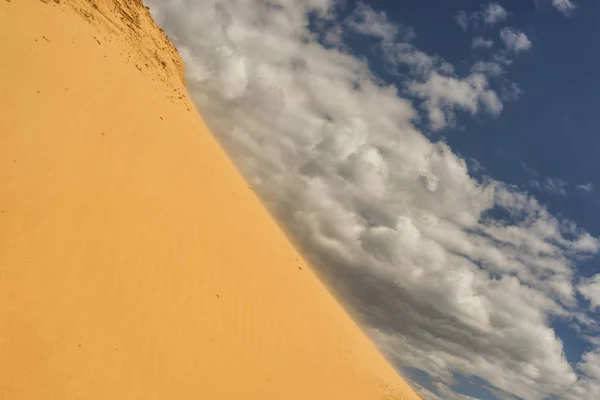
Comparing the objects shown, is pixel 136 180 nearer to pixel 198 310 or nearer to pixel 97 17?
pixel 198 310

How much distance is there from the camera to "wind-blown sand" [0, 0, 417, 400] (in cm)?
689

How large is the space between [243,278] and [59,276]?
600 cm

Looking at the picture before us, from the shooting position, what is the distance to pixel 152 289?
9.06m

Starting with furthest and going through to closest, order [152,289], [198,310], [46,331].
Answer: [198,310] < [152,289] < [46,331]

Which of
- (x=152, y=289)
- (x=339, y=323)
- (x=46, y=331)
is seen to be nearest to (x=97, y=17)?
(x=152, y=289)

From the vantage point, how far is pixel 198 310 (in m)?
9.88

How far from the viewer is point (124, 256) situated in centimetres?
899

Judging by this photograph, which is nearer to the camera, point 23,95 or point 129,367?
point 129,367

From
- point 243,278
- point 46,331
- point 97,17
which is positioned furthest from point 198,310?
point 97,17

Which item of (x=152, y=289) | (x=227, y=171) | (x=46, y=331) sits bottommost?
(x=46, y=331)

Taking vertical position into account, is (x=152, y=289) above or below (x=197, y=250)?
below

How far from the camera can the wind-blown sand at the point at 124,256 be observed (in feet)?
A: 22.6

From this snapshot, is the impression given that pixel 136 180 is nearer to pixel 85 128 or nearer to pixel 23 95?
pixel 85 128

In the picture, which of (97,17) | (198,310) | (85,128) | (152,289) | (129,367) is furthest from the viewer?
(97,17)
